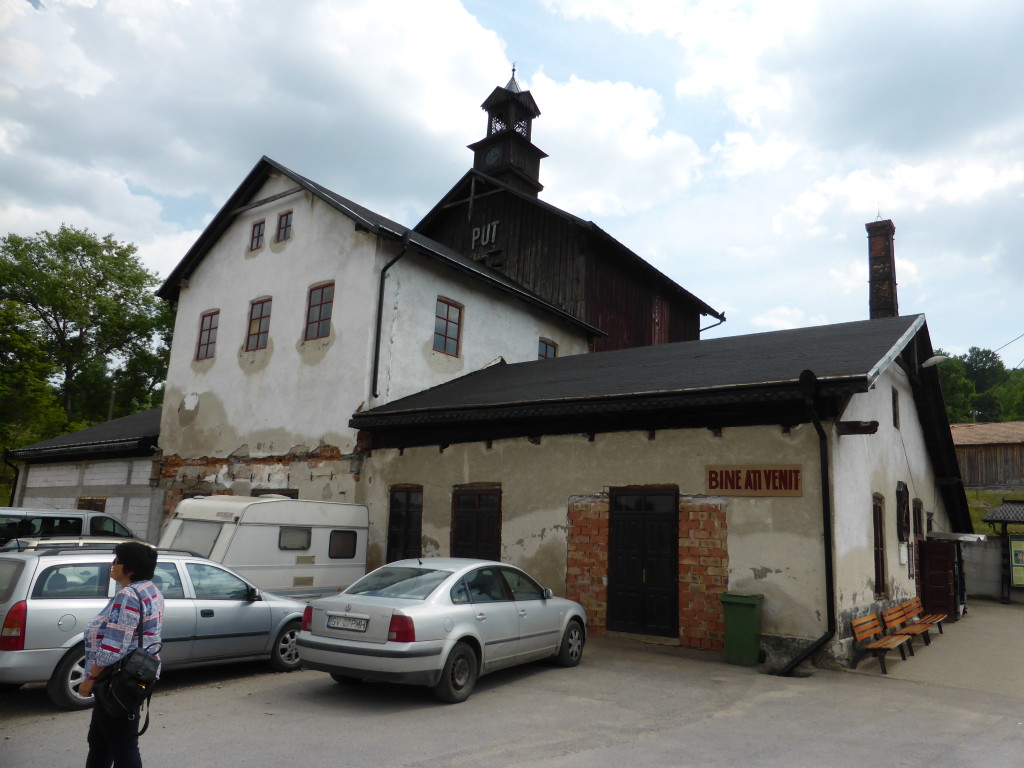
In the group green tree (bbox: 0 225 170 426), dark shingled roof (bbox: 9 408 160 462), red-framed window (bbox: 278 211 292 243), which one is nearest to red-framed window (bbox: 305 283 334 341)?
red-framed window (bbox: 278 211 292 243)

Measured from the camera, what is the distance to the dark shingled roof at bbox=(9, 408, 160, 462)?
19438 millimetres

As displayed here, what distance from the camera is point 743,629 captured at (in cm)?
941

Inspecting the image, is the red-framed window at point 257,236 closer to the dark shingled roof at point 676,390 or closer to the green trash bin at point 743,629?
the dark shingled roof at point 676,390

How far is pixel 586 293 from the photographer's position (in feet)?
69.6

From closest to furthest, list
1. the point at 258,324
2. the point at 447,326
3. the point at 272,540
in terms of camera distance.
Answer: the point at 272,540 < the point at 447,326 < the point at 258,324

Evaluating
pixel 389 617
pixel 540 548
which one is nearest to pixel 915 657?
pixel 540 548

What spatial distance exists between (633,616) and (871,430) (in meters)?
4.34

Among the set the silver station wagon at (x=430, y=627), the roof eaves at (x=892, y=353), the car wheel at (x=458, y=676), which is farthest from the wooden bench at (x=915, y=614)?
the car wheel at (x=458, y=676)

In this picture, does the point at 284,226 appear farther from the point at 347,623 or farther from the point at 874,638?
the point at 874,638

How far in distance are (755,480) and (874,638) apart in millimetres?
3107

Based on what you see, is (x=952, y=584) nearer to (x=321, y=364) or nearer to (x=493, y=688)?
(x=493, y=688)

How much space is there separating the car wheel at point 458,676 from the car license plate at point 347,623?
0.89 m

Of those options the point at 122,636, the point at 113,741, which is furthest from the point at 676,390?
the point at 113,741

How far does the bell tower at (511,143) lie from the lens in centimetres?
2575
